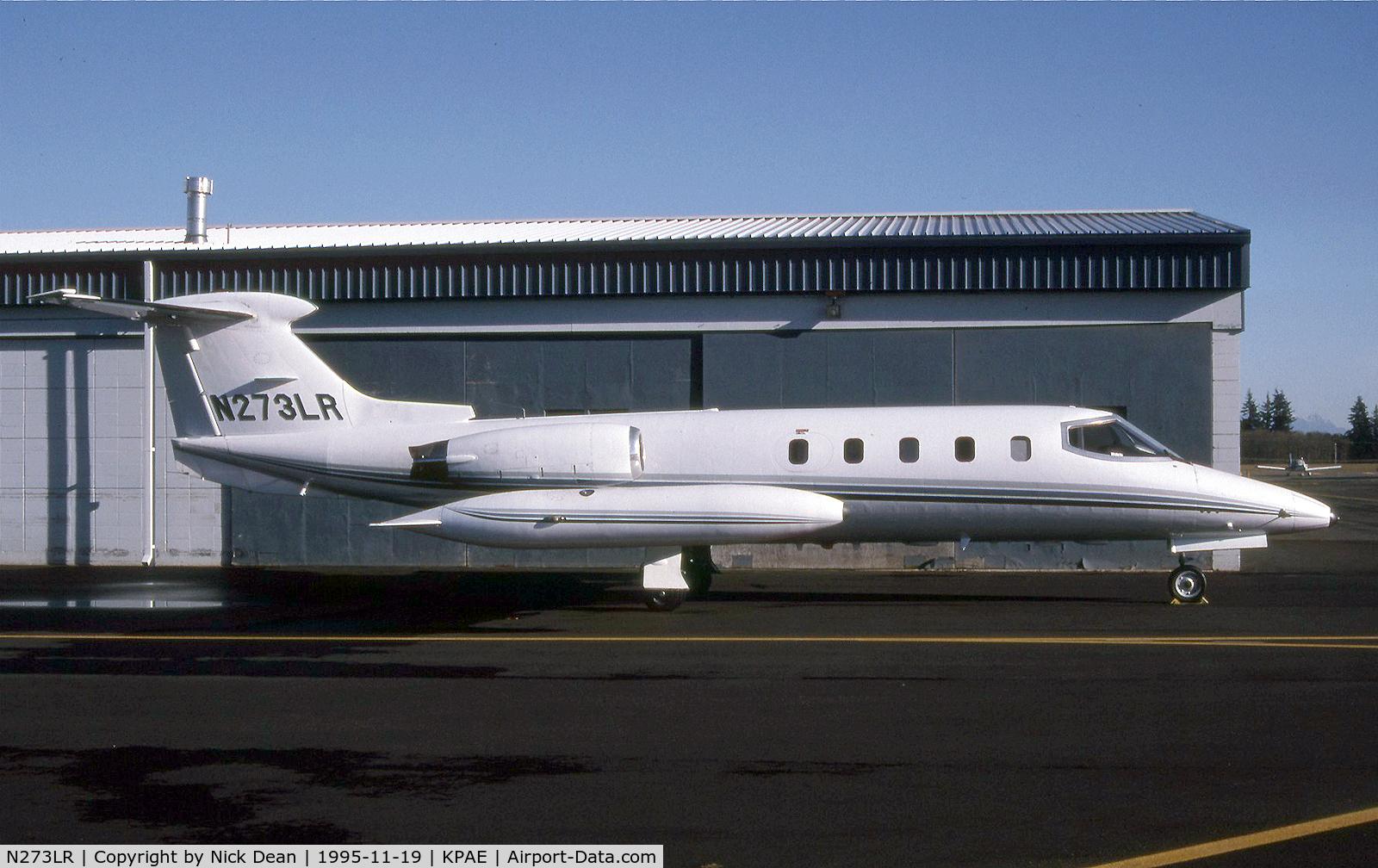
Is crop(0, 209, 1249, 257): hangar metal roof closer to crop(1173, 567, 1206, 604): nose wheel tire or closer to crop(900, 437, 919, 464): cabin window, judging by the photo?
crop(900, 437, 919, 464): cabin window

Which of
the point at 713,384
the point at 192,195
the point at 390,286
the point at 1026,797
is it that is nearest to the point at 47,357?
the point at 192,195

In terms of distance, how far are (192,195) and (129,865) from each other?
2382 centimetres

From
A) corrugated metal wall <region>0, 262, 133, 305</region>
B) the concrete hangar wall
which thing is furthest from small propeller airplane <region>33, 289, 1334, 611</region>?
corrugated metal wall <region>0, 262, 133, 305</region>

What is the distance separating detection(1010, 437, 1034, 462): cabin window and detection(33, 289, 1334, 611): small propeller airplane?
0.08 ft

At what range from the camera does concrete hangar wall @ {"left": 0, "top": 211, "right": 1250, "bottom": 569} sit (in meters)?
22.1

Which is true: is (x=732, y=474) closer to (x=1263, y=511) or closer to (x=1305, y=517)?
(x=1263, y=511)

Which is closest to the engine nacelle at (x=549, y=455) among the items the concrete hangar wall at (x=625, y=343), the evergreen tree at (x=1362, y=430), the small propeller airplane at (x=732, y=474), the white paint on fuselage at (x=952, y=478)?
the small propeller airplane at (x=732, y=474)

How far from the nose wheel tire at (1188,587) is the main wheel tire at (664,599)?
671 centimetres

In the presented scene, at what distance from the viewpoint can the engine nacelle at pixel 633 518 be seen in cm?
1517

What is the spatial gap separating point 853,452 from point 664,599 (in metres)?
3.27

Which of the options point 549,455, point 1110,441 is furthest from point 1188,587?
point 549,455

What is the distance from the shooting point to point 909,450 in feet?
53.4

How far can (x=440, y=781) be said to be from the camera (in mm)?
7383

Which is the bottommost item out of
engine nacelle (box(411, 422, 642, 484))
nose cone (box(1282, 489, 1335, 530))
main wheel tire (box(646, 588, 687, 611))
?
main wheel tire (box(646, 588, 687, 611))
